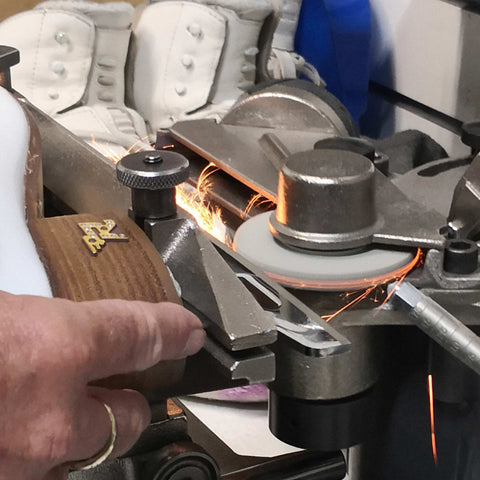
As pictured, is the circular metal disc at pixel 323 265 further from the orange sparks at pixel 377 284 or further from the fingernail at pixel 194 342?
the fingernail at pixel 194 342

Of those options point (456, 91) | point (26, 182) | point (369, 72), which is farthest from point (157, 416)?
point (369, 72)

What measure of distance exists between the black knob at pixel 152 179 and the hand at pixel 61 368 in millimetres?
127

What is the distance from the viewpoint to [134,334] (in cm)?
47

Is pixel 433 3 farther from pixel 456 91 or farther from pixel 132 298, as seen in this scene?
pixel 132 298

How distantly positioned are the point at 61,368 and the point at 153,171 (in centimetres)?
20

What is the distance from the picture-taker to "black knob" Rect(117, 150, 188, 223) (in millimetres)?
596

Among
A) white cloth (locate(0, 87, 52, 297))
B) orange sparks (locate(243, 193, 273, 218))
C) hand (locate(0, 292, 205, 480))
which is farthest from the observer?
orange sparks (locate(243, 193, 273, 218))

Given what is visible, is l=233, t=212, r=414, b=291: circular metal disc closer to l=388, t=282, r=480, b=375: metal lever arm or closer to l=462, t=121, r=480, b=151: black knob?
l=388, t=282, r=480, b=375: metal lever arm

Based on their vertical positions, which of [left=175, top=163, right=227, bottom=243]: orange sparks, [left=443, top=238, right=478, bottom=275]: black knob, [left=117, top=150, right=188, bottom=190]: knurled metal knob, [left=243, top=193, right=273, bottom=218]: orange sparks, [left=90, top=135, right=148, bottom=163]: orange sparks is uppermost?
[left=117, top=150, right=188, bottom=190]: knurled metal knob

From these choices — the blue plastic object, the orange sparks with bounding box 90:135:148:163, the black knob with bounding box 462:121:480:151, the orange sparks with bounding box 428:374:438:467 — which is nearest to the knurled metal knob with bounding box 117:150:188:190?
the orange sparks with bounding box 428:374:438:467

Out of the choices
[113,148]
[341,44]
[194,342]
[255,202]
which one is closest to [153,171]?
[194,342]

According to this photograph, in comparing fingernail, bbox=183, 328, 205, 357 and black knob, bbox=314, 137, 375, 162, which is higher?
fingernail, bbox=183, 328, 205, 357

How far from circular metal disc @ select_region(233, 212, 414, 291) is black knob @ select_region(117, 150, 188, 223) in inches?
3.9

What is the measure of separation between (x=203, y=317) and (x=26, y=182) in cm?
20
